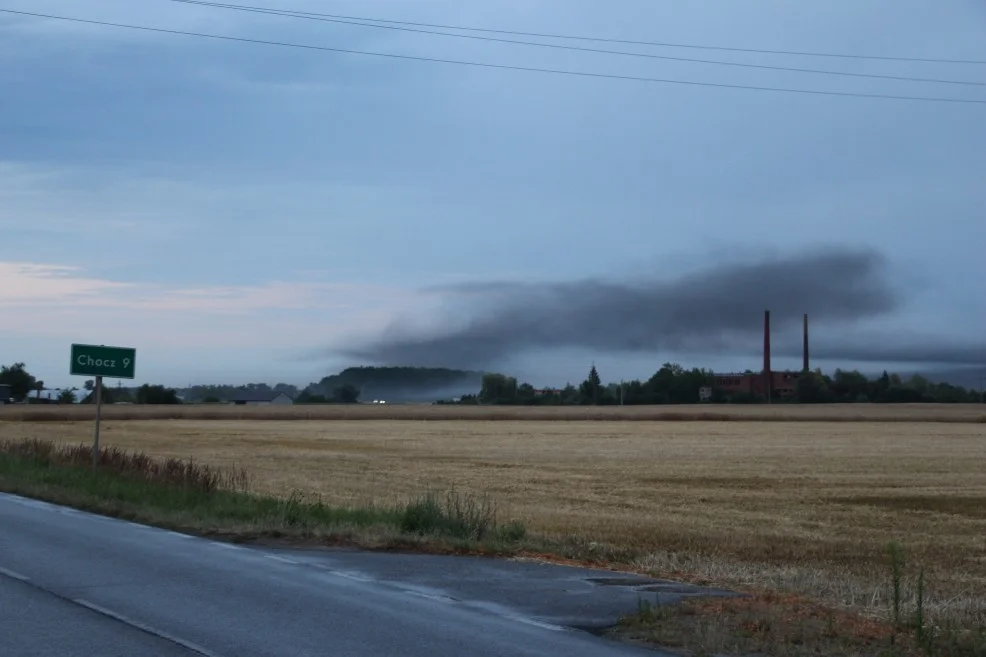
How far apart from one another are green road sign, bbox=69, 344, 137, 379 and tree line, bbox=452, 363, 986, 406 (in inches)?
5262

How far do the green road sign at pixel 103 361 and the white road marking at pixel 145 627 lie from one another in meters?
15.5

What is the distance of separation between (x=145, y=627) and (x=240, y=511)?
9.23 metres

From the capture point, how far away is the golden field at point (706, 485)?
16.5m

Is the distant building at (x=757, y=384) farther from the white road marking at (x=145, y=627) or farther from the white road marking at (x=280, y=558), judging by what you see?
the white road marking at (x=145, y=627)

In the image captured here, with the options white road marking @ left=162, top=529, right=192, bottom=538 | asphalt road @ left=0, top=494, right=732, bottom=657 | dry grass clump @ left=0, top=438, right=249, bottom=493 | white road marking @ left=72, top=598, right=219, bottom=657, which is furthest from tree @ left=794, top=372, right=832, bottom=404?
white road marking @ left=72, top=598, right=219, bottom=657

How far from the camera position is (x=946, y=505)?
28.0 m

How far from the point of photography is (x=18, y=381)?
17288 centimetres

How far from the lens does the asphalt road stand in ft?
31.1

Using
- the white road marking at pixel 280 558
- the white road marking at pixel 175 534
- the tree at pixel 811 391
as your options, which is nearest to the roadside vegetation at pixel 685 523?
the white road marking at pixel 175 534

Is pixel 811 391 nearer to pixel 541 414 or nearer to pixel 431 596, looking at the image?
pixel 541 414

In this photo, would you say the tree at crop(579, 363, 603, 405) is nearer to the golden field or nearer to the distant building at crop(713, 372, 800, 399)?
the distant building at crop(713, 372, 800, 399)

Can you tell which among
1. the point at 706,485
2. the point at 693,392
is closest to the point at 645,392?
the point at 693,392

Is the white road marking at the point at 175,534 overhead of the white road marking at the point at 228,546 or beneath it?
overhead

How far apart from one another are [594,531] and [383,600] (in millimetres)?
8877
